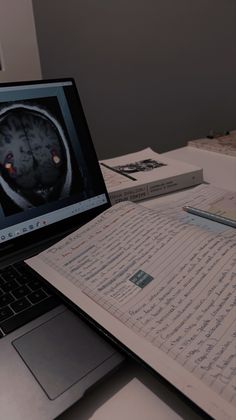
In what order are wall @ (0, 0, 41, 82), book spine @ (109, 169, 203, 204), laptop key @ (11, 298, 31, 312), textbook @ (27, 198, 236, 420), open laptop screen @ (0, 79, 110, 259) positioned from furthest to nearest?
wall @ (0, 0, 41, 82)
book spine @ (109, 169, 203, 204)
open laptop screen @ (0, 79, 110, 259)
laptop key @ (11, 298, 31, 312)
textbook @ (27, 198, 236, 420)

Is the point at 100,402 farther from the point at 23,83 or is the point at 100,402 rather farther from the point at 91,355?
the point at 23,83

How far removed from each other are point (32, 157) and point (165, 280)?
29 centimetres

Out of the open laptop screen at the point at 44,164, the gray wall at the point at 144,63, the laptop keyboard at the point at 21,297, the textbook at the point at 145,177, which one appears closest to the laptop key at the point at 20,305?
the laptop keyboard at the point at 21,297

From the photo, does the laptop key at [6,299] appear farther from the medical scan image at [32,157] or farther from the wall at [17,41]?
the wall at [17,41]

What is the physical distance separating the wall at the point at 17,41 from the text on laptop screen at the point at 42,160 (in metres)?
0.45

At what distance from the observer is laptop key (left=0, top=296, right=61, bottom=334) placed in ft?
1.19

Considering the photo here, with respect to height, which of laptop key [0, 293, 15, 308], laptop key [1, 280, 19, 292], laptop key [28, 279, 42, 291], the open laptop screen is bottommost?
laptop key [28, 279, 42, 291]

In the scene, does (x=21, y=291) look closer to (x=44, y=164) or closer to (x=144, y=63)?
(x=44, y=164)

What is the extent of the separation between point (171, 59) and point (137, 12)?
0.27m

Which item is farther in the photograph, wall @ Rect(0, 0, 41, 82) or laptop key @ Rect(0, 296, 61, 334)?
wall @ Rect(0, 0, 41, 82)

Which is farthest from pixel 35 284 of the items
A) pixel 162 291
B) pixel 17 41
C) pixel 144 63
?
pixel 144 63

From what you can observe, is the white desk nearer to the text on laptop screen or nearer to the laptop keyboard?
the laptop keyboard

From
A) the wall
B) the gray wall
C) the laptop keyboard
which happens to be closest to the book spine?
the laptop keyboard

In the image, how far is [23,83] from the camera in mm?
523
